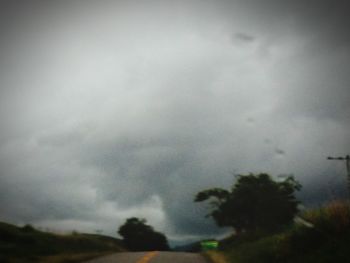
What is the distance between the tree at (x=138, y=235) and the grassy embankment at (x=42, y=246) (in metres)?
38.3

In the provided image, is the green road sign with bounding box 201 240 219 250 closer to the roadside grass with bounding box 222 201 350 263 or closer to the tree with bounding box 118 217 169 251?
the roadside grass with bounding box 222 201 350 263

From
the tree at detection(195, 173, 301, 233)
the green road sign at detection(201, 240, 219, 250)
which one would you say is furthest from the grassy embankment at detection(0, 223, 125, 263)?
the tree at detection(195, 173, 301, 233)

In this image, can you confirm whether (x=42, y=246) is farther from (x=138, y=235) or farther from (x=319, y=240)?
(x=138, y=235)

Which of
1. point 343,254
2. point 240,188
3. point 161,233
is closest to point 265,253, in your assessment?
point 343,254

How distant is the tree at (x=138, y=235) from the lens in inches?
2618

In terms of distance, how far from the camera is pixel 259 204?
3712cm

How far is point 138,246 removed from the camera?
6612 centimetres

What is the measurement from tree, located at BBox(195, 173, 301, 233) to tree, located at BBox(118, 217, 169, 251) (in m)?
29.1

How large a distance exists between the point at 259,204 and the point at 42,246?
23.3 metres

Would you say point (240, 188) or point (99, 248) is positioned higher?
point (240, 188)

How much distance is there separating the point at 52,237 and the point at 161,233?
5211cm

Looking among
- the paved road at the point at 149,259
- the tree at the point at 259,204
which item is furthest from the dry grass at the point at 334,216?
the tree at the point at 259,204

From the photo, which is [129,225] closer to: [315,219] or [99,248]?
[99,248]

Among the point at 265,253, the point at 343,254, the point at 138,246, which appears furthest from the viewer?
the point at 138,246
